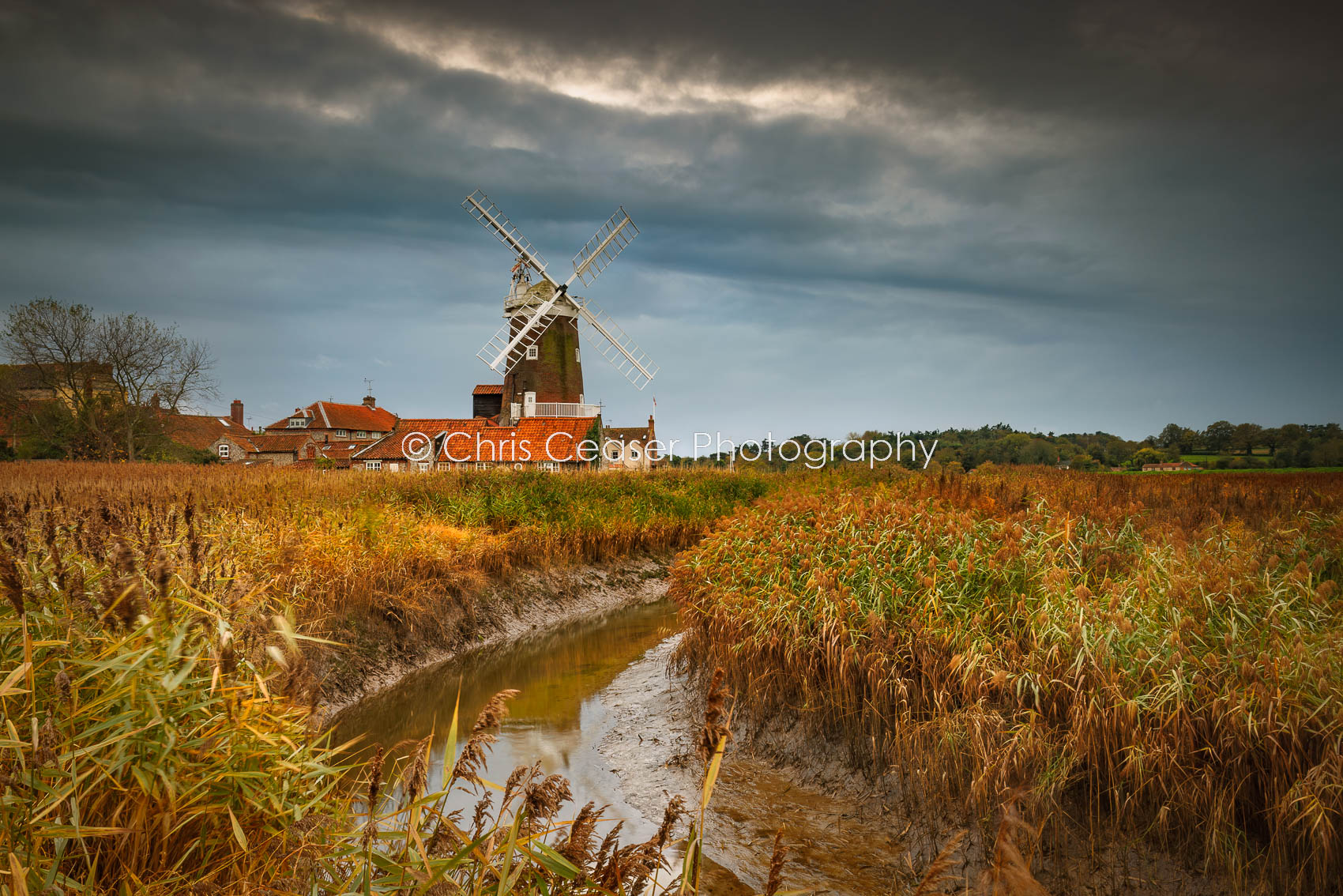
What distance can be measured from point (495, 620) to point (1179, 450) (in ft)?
45.4

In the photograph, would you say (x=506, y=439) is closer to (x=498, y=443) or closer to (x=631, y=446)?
(x=498, y=443)

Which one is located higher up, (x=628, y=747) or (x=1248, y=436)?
(x=1248, y=436)

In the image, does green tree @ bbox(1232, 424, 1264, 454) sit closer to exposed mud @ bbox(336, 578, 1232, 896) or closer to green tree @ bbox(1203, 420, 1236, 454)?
green tree @ bbox(1203, 420, 1236, 454)

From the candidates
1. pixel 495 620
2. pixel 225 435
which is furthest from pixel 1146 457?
pixel 225 435

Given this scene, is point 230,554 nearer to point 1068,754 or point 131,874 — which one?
point 131,874

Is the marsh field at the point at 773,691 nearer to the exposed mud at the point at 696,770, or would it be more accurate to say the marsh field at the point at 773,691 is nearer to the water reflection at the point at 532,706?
the exposed mud at the point at 696,770

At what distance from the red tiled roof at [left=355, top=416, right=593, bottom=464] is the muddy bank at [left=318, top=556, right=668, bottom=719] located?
1956 cm

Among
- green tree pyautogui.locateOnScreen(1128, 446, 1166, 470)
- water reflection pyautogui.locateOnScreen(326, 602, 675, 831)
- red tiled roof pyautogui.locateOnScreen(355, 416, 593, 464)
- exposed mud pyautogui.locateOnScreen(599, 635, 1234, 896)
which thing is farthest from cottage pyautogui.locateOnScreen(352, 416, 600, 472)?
exposed mud pyautogui.locateOnScreen(599, 635, 1234, 896)

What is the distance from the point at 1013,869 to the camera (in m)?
1.19

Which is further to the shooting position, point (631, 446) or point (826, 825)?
point (631, 446)

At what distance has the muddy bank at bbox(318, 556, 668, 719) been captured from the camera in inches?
345

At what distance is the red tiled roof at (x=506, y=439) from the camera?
36781mm

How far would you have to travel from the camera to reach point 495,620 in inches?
468

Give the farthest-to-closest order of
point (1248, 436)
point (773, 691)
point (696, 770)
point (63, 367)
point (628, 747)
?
point (63, 367)
point (1248, 436)
point (628, 747)
point (773, 691)
point (696, 770)
